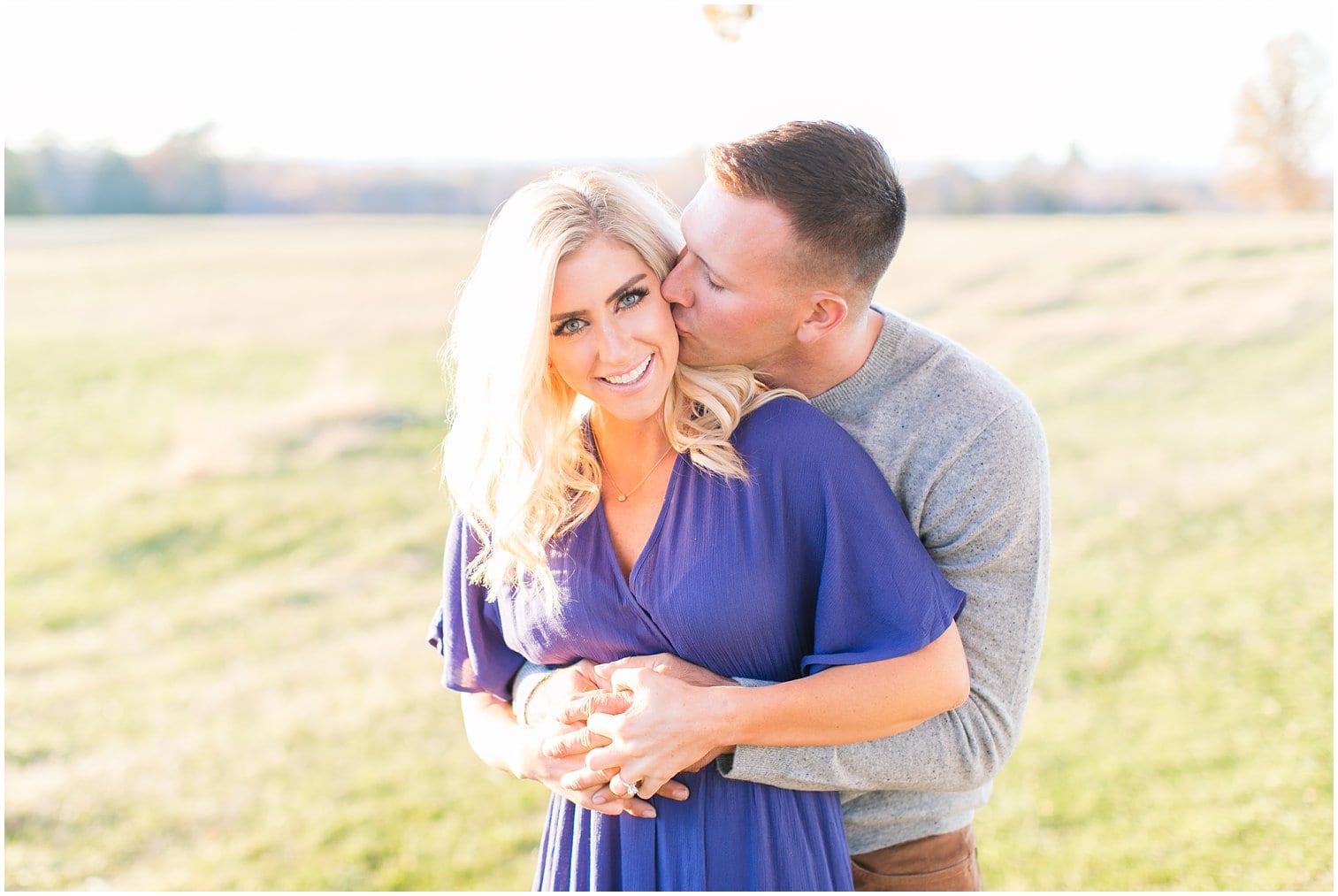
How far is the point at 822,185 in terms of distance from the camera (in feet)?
7.23

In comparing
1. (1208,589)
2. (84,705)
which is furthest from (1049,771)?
(84,705)

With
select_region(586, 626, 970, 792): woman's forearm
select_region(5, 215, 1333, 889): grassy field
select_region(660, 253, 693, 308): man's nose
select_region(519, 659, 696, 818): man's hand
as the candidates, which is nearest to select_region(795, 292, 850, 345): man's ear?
select_region(660, 253, 693, 308): man's nose

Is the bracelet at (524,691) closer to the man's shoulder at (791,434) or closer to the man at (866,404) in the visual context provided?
the man at (866,404)

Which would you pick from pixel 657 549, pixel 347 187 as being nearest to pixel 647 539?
pixel 657 549

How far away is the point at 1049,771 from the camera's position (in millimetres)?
5879

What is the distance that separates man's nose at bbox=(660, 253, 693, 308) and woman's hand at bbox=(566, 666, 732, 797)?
73 centimetres

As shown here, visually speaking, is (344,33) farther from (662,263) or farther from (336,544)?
(662,263)

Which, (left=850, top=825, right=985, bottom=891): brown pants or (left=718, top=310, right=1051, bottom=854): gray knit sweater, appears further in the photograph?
(left=850, top=825, right=985, bottom=891): brown pants

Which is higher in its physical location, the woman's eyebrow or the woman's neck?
the woman's eyebrow

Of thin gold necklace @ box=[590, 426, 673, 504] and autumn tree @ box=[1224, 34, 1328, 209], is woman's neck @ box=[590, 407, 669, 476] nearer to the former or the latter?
thin gold necklace @ box=[590, 426, 673, 504]

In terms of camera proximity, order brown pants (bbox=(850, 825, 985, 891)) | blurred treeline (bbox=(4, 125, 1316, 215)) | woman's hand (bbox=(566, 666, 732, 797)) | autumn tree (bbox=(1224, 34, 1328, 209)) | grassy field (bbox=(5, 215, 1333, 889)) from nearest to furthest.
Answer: woman's hand (bbox=(566, 666, 732, 797)) < brown pants (bbox=(850, 825, 985, 891)) < grassy field (bbox=(5, 215, 1333, 889)) < autumn tree (bbox=(1224, 34, 1328, 209)) < blurred treeline (bbox=(4, 125, 1316, 215))

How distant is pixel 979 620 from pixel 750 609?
19.5 inches

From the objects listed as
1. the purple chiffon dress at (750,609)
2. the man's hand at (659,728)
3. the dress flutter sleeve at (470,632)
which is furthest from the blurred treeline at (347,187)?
the man's hand at (659,728)

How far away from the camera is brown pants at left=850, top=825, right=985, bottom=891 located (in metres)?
2.51
